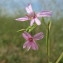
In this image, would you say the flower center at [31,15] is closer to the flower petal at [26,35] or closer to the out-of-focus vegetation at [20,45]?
the flower petal at [26,35]

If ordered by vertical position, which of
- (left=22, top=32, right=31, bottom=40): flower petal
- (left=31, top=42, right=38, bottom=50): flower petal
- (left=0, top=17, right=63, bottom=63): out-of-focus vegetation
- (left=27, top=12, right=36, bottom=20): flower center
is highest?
(left=27, top=12, right=36, bottom=20): flower center

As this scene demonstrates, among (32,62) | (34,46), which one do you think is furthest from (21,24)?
(34,46)

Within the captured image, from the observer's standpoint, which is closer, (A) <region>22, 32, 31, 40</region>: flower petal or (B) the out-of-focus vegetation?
(A) <region>22, 32, 31, 40</region>: flower petal

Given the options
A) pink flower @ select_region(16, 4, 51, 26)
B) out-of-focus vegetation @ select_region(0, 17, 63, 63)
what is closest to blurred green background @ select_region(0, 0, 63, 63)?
out-of-focus vegetation @ select_region(0, 17, 63, 63)

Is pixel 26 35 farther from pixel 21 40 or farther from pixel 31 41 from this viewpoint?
pixel 21 40

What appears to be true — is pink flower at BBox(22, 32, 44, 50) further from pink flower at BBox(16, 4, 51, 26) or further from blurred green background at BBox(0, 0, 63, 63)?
blurred green background at BBox(0, 0, 63, 63)

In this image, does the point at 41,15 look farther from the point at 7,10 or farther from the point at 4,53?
the point at 7,10

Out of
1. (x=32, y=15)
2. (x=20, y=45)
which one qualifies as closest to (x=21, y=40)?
(x=20, y=45)

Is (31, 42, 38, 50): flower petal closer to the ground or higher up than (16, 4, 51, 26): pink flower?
closer to the ground
